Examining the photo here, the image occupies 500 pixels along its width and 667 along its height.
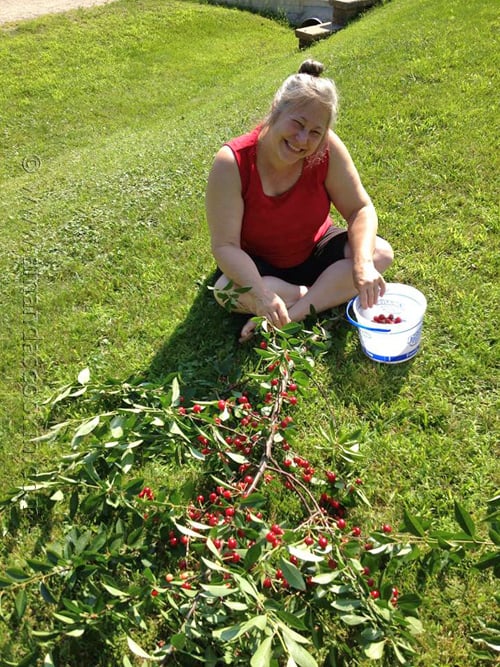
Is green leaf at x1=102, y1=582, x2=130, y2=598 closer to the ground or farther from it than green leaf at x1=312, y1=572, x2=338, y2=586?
closer to the ground

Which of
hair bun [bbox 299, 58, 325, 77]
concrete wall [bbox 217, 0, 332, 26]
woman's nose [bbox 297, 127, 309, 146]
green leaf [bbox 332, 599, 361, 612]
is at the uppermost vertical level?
hair bun [bbox 299, 58, 325, 77]

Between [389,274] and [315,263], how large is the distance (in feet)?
1.62

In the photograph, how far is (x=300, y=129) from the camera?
2.35m

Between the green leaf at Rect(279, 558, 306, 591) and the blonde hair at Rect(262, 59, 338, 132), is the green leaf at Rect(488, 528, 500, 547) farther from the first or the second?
the blonde hair at Rect(262, 59, 338, 132)

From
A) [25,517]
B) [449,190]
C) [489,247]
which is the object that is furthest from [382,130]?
[25,517]

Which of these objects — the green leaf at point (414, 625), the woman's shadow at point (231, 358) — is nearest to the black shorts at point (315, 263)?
the woman's shadow at point (231, 358)

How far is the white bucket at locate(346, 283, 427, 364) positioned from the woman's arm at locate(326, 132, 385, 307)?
0.43 feet

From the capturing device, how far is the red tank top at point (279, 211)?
2.56 metres

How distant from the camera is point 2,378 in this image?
2918mm

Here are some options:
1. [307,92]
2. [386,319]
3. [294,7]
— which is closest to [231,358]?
[386,319]

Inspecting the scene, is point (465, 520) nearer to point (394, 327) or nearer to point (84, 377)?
point (394, 327)

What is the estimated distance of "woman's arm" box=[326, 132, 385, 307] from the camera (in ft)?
8.17

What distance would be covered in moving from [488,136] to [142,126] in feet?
18.3

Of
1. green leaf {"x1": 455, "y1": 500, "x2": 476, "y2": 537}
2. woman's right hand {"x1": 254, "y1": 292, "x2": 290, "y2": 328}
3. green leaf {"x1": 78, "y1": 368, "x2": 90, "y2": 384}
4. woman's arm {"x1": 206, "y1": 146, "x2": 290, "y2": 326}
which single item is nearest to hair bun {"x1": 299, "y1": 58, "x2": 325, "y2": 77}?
woman's arm {"x1": 206, "y1": 146, "x2": 290, "y2": 326}
